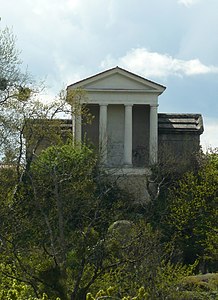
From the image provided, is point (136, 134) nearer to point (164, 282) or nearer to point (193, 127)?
point (193, 127)

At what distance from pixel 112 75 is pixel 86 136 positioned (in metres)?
3.90

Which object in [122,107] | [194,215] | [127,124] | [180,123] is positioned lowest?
[194,215]

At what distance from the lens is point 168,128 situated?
140 feet

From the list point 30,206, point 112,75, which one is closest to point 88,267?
point 30,206

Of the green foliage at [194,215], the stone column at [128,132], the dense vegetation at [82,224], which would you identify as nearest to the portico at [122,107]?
the stone column at [128,132]

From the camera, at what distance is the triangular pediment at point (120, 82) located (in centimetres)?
4128

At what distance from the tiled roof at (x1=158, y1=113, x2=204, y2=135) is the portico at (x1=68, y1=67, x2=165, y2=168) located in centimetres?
104

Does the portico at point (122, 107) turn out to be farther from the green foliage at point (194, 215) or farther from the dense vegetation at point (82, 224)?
the green foliage at point (194, 215)

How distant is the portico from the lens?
135 feet

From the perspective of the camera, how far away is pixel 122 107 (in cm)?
4278

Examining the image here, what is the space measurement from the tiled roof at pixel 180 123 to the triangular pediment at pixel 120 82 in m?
2.41

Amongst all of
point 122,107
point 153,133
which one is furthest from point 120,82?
point 153,133

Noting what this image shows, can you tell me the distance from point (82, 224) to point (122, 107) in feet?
68.6

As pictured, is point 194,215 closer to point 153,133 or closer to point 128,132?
point 153,133
